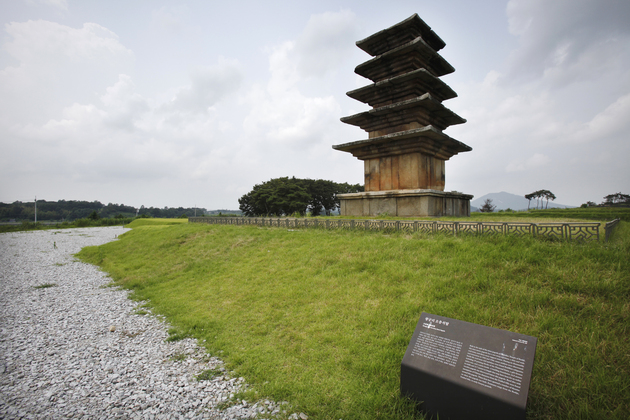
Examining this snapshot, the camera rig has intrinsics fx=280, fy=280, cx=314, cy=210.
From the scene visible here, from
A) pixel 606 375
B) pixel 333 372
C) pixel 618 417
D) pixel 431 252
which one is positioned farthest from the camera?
pixel 431 252

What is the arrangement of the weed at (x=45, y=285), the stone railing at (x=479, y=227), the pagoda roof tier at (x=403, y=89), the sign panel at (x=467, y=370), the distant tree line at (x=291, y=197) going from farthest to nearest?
the distant tree line at (x=291, y=197), the pagoda roof tier at (x=403, y=89), the weed at (x=45, y=285), the stone railing at (x=479, y=227), the sign panel at (x=467, y=370)

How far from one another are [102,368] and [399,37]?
17.4m

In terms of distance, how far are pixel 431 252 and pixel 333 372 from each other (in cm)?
394

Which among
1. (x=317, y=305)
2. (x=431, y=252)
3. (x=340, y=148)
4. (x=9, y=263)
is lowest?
(x=9, y=263)

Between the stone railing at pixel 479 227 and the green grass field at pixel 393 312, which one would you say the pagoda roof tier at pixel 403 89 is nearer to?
the stone railing at pixel 479 227

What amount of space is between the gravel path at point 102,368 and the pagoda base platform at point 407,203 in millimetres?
10300

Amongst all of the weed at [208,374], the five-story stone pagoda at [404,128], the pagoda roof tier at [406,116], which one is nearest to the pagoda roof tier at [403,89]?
the five-story stone pagoda at [404,128]

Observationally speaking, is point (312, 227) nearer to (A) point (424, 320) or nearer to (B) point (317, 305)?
(B) point (317, 305)

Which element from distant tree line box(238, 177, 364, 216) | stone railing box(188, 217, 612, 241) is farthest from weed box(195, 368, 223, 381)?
distant tree line box(238, 177, 364, 216)

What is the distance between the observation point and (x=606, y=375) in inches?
126

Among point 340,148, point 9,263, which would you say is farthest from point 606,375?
point 9,263

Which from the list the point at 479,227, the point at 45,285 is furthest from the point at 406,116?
the point at 45,285

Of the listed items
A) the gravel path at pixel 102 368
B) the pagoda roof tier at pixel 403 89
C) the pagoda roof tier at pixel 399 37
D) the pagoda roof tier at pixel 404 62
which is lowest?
the gravel path at pixel 102 368

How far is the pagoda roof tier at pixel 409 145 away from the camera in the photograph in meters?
13.2
